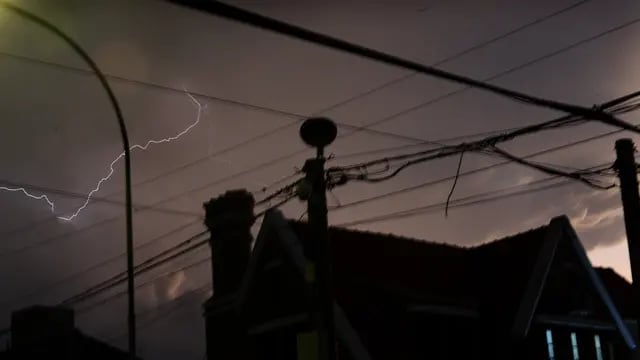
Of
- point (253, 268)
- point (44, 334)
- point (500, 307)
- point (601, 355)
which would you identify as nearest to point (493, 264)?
point (500, 307)

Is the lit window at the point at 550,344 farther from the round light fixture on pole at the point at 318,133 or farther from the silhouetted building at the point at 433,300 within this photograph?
the round light fixture on pole at the point at 318,133

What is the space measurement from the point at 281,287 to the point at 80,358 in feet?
97.7

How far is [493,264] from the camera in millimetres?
27578

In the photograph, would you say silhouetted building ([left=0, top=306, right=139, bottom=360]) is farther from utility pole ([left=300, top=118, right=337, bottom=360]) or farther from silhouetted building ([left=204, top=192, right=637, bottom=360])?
utility pole ([left=300, top=118, right=337, bottom=360])

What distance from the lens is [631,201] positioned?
58.5 feet

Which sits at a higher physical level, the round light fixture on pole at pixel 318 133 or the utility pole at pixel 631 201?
the round light fixture on pole at pixel 318 133

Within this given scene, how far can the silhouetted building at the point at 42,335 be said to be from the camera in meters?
50.2

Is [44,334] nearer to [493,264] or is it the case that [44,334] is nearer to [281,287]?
[281,287]

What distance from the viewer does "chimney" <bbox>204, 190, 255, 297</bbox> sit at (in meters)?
30.9

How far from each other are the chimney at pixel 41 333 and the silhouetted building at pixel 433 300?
77.9 ft

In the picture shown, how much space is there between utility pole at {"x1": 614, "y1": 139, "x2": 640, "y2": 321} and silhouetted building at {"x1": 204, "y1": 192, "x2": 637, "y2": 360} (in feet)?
24.2

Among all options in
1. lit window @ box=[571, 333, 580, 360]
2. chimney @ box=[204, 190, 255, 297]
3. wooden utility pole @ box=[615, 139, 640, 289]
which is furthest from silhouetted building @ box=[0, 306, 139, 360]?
wooden utility pole @ box=[615, 139, 640, 289]

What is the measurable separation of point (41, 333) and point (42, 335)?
0.40 feet

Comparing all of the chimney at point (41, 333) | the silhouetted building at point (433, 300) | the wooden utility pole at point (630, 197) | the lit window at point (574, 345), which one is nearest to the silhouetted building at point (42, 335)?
the chimney at point (41, 333)
